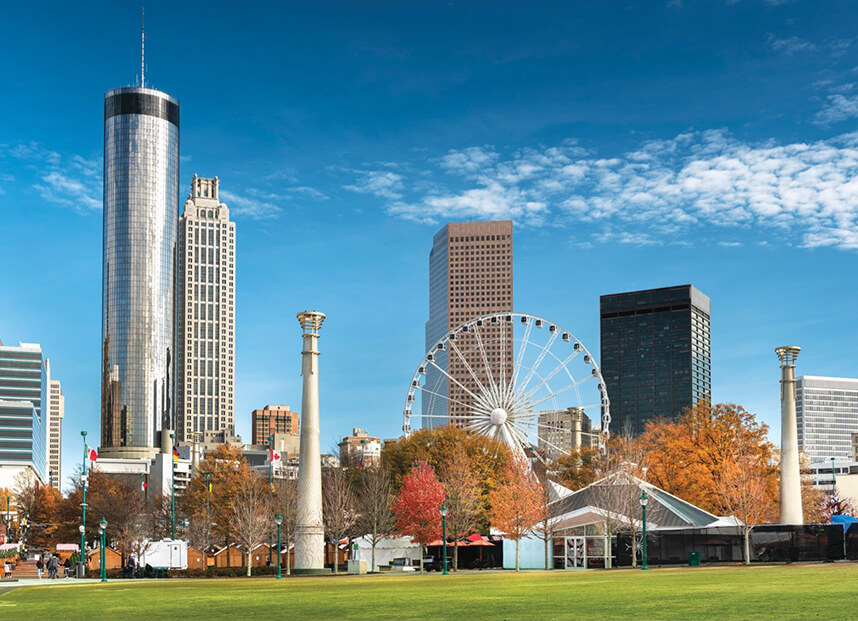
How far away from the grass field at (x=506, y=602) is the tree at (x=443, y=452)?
51353mm

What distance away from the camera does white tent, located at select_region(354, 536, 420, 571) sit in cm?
8400

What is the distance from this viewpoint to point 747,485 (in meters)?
75.6

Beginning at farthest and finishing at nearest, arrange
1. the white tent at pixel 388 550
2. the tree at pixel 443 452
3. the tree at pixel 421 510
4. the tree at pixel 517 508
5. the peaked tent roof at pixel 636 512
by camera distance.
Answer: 1. the tree at pixel 443 452
2. the white tent at pixel 388 550
3. the tree at pixel 421 510
4. the tree at pixel 517 508
5. the peaked tent roof at pixel 636 512

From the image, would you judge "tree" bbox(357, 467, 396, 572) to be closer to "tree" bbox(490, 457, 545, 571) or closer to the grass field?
"tree" bbox(490, 457, 545, 571)

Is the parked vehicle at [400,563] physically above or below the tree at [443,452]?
below

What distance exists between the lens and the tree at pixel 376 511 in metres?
81.7

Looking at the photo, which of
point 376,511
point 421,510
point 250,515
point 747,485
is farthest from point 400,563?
point 747,485

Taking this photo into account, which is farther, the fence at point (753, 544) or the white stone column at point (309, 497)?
the white stone column at point (309, 497)

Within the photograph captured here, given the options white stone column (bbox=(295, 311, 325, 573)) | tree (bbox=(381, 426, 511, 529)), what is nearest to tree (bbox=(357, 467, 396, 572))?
tree (bbox=(381, 426, 511, 529))

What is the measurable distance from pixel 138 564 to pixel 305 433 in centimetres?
2078

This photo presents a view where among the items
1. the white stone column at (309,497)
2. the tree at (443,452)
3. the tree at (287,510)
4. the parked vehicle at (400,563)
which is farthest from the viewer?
the tree at (443,452)

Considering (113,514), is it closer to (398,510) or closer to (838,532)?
(398,510)

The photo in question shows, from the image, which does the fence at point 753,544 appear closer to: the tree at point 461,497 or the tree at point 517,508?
the tree at point 517,508

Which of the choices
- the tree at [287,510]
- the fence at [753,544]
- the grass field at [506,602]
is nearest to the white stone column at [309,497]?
the tree at [287,510]
